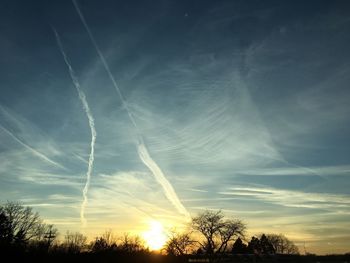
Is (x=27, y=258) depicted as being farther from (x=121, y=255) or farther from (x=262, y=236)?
(x=262, y=236)

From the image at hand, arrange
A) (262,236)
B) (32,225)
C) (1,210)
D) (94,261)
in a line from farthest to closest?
1. (262,236)
2. (32,225)
3. (1,210)
4. (94,261)

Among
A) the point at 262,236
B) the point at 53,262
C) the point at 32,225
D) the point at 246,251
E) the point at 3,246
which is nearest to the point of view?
the point at 3,246

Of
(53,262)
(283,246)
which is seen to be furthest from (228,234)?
(283,246)

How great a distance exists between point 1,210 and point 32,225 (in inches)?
477

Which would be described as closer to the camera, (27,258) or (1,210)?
(27,258)

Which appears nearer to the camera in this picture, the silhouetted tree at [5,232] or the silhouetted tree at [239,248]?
the silhouetted tree at [5,232]

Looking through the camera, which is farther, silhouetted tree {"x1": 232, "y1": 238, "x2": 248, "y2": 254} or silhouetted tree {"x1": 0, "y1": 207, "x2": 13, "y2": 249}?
silhouetted tree {"x1": 232, "y1": 238, "x2": 248, "y2": 254}

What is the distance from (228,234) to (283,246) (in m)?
101

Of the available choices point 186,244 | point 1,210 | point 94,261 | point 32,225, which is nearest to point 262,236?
point 186,244

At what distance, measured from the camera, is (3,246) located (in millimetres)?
30844

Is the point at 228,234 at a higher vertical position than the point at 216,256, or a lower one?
higher

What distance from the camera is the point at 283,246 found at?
164000 millimetres

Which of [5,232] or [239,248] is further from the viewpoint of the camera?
[239,248]

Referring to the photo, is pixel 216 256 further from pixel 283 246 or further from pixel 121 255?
pixel 283 246
